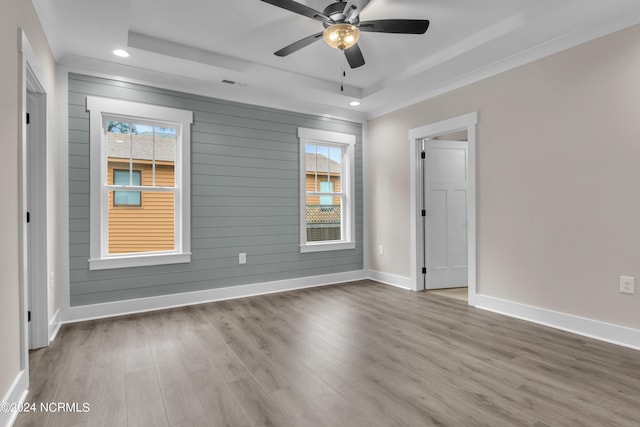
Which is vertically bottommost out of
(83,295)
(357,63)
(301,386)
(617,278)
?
(301,386)

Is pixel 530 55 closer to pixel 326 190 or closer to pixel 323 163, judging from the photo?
pixel 323 163

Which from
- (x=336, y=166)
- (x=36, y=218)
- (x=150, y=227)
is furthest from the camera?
(x=336, y=166)

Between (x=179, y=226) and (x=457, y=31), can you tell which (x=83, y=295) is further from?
(x=457, y=31)

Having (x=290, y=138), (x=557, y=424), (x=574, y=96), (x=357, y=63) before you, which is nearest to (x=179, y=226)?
(x=290, y=138)

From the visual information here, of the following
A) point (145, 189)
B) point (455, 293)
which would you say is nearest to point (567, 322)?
point (455, 293)

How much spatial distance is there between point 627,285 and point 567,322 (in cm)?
60

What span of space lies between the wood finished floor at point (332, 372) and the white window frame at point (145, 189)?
25.5 inches

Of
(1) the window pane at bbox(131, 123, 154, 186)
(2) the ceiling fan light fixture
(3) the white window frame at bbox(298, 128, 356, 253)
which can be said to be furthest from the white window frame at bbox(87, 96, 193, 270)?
(2) the ceiling fan light fixture

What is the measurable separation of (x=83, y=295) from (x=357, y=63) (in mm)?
3664

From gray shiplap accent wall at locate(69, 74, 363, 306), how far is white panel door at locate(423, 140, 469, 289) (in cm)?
146

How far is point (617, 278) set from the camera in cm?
278

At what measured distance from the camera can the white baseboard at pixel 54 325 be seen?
295 centimetres

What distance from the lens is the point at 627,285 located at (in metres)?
2.72

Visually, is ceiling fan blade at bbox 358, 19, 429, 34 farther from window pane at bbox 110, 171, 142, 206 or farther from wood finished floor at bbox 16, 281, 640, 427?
window pane at bbox 110, 171, 142, 206
